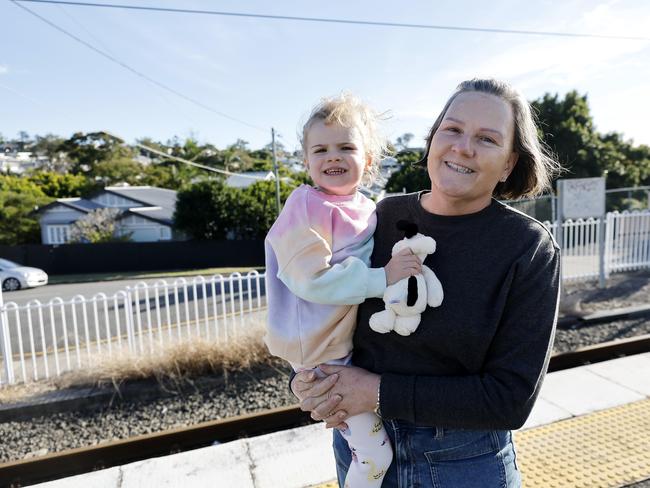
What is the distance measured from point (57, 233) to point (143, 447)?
2880 centimetres

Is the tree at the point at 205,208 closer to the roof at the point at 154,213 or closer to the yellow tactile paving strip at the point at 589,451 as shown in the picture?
the roof at the point at 154,213

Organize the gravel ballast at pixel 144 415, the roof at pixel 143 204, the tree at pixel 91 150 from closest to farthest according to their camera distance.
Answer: the gravel ballast at pixel 144 415 < the roof at pixel 143 204 < the tree at pixel 91 150

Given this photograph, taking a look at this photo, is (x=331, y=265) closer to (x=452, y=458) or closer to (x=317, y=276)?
(x=317, y=276)

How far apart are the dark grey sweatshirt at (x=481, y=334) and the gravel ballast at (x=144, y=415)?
3.64 metres

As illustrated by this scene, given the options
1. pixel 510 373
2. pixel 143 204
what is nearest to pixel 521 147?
pixel 510 373

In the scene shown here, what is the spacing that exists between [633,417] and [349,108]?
3.57 m

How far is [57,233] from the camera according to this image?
27906 millimetres

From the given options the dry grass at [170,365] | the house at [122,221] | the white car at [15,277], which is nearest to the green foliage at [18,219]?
the house at [122,221]

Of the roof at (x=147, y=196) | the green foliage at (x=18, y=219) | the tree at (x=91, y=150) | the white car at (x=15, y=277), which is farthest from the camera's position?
the tree at (x=91, y=150)

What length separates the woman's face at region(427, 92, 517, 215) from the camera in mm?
1276

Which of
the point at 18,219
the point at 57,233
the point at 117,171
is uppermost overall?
the point at 117,171

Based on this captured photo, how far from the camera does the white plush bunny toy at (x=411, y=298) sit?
4.08ft

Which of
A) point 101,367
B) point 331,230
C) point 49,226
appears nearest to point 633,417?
point 331,230

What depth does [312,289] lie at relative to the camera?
135 centimetres
